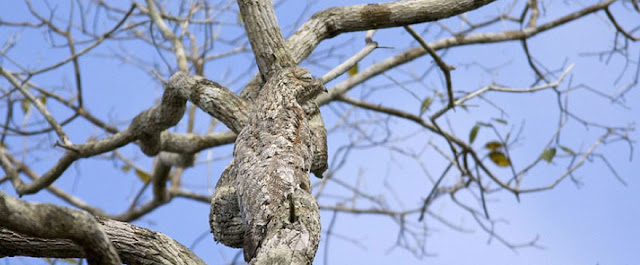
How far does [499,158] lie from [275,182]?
2356mm

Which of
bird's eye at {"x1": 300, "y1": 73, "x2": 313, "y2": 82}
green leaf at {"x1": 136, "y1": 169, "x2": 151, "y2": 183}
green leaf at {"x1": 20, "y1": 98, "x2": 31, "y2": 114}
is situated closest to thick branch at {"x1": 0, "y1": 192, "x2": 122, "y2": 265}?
bird's eye at {"x1": 300, "y1": 73, "x2": 313, "y2": 82}

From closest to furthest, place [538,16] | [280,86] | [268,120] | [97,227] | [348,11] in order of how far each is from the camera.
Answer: [97,227] → [268,120] → [280,86] → [348,11] → [538,16]

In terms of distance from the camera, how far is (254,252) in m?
1.90

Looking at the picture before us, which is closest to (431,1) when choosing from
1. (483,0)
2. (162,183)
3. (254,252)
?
(483,0)

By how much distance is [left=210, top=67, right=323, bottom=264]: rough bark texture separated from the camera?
181 centimetres

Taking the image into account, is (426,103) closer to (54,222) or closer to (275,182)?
(275,182)

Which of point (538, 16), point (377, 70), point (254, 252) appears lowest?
point (254, 252)

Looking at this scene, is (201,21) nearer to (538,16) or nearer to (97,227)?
(538,16)

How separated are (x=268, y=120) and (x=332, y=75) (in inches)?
27.9

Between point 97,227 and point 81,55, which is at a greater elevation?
point 81,55

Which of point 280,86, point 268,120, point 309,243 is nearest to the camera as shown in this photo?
point 309,243

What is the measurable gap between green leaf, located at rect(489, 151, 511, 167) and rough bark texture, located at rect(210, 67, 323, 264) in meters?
1.84

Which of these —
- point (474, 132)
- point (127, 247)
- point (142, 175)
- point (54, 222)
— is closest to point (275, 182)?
point (127, 247)

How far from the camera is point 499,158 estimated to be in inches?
163
